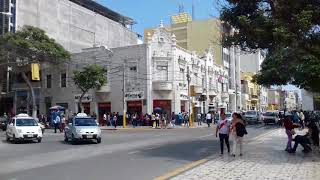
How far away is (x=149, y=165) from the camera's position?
50.4 ft

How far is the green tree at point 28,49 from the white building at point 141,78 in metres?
5.45

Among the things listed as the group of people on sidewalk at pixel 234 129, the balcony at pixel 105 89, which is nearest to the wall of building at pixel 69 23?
the balcony at pixel 105 89

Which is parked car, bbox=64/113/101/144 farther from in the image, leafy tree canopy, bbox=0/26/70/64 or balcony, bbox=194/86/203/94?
balcony, bbox=194/86/203/94

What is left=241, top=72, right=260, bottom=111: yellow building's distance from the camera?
98938 millimetres

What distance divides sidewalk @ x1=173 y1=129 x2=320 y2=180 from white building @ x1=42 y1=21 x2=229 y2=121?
118ft

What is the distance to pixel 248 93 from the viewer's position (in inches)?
4063

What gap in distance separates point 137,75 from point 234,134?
37742 millimetres

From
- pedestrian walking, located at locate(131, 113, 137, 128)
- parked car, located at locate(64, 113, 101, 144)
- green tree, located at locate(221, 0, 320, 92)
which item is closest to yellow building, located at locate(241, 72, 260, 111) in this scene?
pedestrian walking, located at locate(131, 113, 137, 128)

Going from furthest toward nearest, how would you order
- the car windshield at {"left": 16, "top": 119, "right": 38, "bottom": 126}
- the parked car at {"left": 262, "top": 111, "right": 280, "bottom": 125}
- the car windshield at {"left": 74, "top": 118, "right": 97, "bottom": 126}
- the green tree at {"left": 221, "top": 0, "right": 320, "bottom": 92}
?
the parked car at {"left": 262, "top": 111, "right": 280, "bottom": 125} → the car windshield at {"left": 16, "top": 119, "right": 38, "bottom": 126} → the car windshield at {"left": 74, "top": 118, "right": 97, "bottom": 126} → the green tree at {"left": 221, "top": 0, "right": 320, "bottom": 92}

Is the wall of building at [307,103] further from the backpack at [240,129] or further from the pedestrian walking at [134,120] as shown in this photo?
the backpack at [240,129]

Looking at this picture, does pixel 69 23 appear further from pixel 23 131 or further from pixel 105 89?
pixel 23 131

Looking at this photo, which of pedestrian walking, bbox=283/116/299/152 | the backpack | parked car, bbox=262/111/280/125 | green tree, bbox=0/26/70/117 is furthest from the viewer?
parked car, bbox=262/111/280/125

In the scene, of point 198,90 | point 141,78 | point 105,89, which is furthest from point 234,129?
point 198,90

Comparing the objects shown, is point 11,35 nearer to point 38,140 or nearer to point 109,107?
point 109,107
